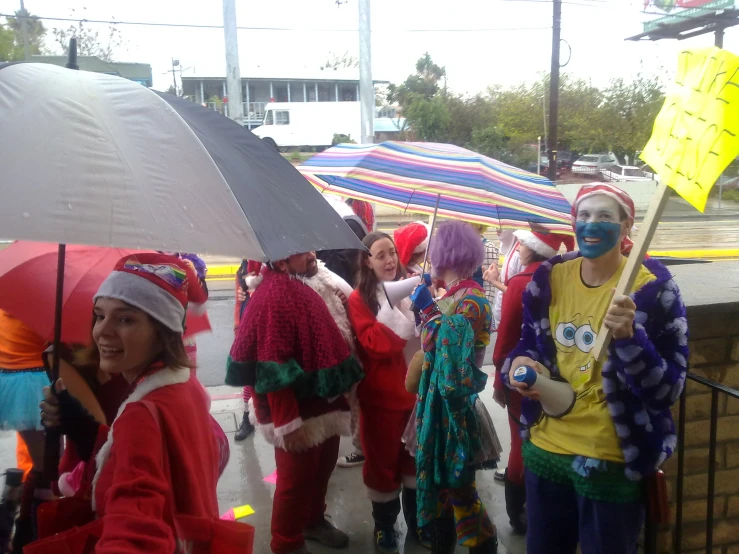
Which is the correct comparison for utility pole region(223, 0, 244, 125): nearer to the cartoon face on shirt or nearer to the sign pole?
the cartoon face on shirt

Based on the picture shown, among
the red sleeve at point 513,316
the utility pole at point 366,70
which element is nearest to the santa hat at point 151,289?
the red sleeve at point 513,316

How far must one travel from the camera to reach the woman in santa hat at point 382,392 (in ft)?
10.1

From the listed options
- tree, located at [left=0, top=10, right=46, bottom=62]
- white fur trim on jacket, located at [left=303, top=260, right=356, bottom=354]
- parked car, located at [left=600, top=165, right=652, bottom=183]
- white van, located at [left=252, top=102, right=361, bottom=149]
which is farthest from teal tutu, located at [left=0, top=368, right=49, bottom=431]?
white van, located at [left=252, top=102, right=361, bottom=149]

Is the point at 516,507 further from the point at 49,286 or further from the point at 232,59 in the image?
the point at 232,59

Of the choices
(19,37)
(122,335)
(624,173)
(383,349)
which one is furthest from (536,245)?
(19,37)

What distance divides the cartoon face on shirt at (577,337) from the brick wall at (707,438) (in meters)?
0.86

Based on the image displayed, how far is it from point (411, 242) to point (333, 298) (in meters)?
0.56

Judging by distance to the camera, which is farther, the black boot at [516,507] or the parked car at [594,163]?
the parked car at [594,163]

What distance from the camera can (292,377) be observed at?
2719mm

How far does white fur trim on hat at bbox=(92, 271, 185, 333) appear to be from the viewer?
1.71m

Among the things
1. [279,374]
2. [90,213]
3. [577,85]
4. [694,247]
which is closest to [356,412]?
[279,374]

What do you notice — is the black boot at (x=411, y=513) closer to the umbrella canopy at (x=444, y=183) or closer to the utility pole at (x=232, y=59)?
the umbrella canopy at (x=444, y=183)

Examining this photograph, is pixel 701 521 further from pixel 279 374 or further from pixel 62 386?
pixel 62 386

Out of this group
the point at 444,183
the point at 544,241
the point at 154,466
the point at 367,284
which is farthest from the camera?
the point at 544,241
